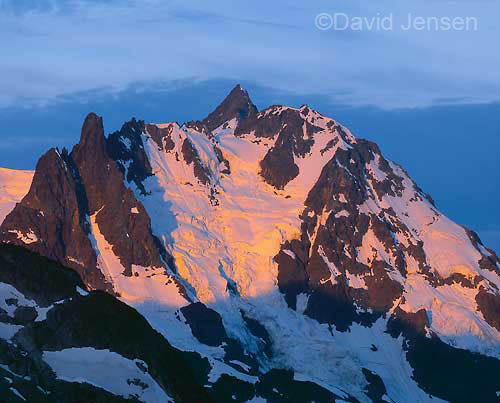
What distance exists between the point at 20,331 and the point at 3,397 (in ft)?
41.3

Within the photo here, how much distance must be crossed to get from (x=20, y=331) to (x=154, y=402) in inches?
614

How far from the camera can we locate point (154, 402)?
199750mm

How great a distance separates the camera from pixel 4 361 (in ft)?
637

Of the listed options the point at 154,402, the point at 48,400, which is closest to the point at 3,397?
the point at 48,400

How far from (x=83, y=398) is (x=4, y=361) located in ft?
28.7

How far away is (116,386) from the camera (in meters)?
199

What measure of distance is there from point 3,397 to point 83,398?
9960mm

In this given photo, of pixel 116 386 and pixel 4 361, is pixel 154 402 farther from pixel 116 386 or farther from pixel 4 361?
pixel 4 361

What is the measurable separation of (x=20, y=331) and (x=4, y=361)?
576cm

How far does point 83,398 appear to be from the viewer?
194750 millimetres

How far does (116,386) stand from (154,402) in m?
4.37

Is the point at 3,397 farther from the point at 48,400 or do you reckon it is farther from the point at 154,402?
the point at 154,402

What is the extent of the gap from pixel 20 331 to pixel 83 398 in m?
10.4

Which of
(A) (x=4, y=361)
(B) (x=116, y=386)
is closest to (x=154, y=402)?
(B) (x=116, y=386)
